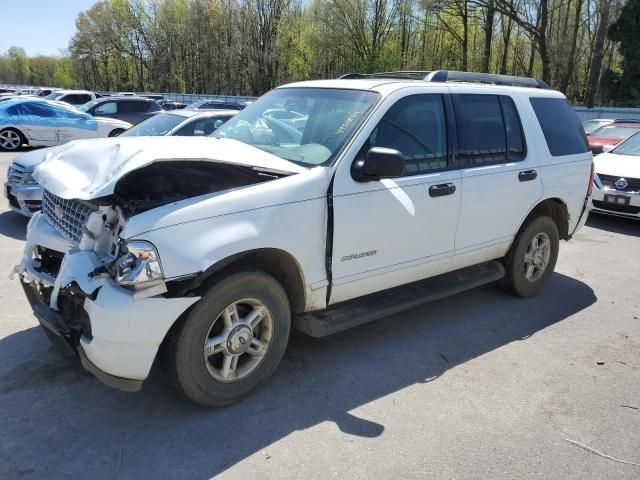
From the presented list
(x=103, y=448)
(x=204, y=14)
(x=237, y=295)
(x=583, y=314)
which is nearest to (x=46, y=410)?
(x=103, y=448)


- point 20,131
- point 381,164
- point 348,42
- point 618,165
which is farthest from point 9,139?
point 348,42

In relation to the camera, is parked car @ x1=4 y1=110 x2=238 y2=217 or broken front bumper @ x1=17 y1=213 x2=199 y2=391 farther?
parked car @ x1=4 y1=110 x2=238 y2=217

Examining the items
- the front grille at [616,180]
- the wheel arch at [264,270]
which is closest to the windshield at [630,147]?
the front grille at [616,180]

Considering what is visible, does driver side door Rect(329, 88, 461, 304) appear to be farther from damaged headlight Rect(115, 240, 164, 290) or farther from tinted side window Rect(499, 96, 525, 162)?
damaged headlight Rect(115, 240, 164, 290)

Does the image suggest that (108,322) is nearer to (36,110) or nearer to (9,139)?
(36,110)

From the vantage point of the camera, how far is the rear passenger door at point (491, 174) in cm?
436

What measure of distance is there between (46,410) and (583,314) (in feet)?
15.0

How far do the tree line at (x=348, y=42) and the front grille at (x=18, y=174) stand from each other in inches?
1142

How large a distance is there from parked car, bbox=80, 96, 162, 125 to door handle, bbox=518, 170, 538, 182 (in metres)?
16.0

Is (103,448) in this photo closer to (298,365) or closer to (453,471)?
(298,365)

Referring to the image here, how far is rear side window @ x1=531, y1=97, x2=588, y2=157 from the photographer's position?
512 centimetres

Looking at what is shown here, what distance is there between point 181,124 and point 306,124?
5.12m

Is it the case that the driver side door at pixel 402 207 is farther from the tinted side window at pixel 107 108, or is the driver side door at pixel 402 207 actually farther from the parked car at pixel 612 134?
the tinted side window at pixel 107 108

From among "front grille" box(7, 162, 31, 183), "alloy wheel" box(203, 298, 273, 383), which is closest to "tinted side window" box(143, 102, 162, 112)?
"front grille" box(7, 162, 31, 183)
